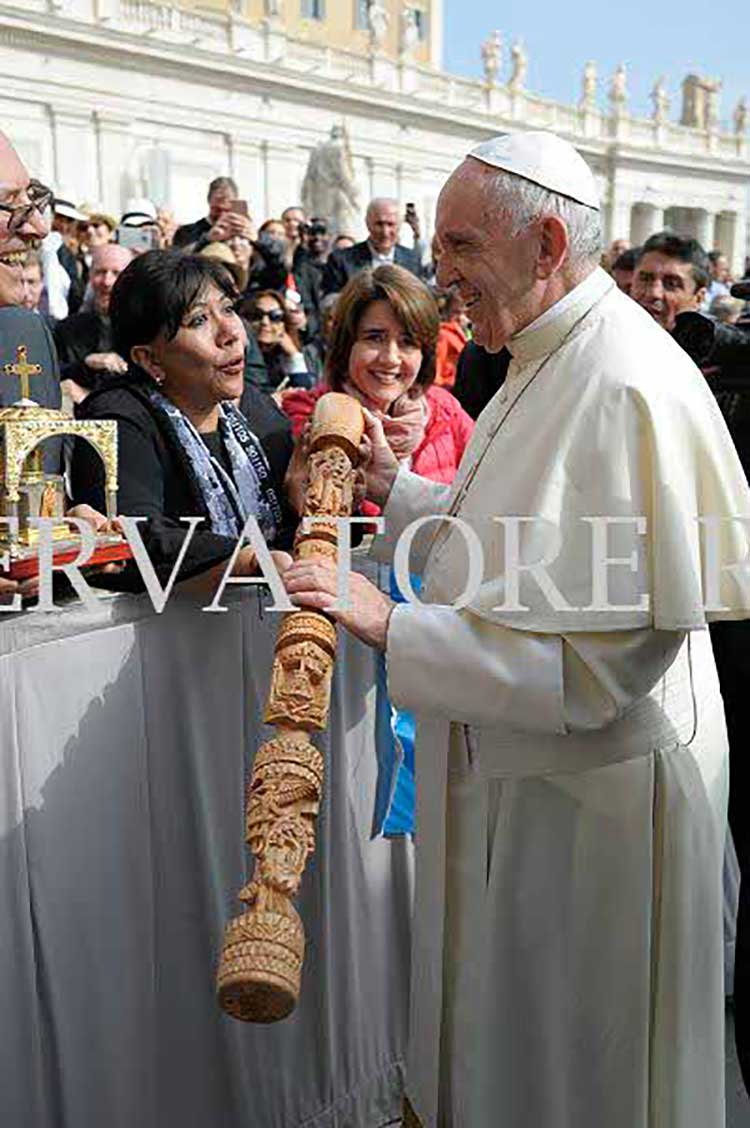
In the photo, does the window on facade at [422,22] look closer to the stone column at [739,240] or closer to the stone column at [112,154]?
the stone column at [739,240]

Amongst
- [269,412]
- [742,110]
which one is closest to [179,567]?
[269,412]

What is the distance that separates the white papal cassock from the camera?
5.82 feet

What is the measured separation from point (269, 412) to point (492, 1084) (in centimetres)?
174

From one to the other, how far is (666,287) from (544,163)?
2.68 m

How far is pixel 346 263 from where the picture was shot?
8.63 meters

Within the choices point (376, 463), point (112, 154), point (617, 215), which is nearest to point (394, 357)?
point (376, 463)

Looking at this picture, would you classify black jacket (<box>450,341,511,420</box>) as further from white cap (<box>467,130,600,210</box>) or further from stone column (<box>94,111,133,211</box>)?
stone column (<box>94,111,133,211</box>)

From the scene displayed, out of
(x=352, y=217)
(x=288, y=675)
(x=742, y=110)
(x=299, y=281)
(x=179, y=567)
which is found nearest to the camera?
(x=288, y=675)

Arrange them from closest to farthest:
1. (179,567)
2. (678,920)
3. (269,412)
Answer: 1. (678,920)
2. (179,567)
3. (269,412)

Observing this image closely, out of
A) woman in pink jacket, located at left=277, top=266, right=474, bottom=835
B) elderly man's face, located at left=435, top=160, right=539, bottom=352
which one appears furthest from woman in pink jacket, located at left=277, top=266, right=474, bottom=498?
elderly man's face, located at left=435, top=160, right=539, bottom=352

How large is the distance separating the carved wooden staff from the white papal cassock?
177 mm

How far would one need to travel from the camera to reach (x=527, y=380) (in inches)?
79.0

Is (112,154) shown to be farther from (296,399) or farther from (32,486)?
(32,486)

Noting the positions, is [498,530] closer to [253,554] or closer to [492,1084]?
[253,554]
